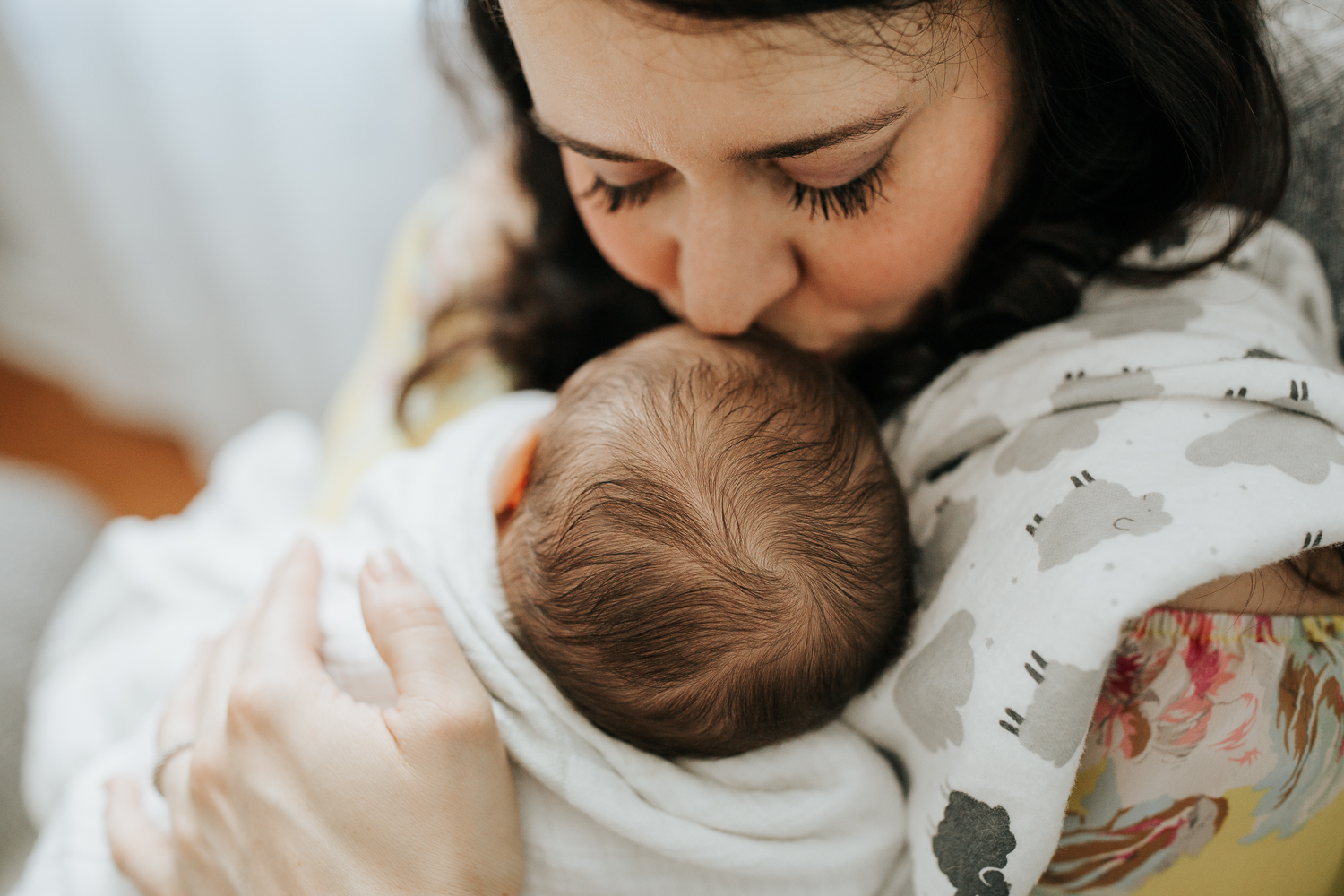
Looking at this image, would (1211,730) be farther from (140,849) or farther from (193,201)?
(193,201)

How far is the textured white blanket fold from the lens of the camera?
55cm

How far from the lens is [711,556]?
687 mm

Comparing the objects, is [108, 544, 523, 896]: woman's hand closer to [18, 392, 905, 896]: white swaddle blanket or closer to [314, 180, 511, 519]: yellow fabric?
[18, 392, 905, 896]: white swaddle blanket

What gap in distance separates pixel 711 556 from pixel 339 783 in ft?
1.26

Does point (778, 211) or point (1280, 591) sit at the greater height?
point (778, 211)

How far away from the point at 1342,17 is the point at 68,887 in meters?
1.53

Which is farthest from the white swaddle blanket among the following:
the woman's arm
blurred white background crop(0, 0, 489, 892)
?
blurred white background crop(0, 0, 489, 892)

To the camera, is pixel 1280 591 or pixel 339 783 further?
pixel 339 783

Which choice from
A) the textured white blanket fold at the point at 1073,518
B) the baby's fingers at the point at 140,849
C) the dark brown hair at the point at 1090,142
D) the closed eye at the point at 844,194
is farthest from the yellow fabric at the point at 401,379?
the textured white blanket fold at the point at 1073,518

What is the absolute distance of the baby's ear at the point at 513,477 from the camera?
2.68ft

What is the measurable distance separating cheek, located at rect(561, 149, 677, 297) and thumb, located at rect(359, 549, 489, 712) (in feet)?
1.33

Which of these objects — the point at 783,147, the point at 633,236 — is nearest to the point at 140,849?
the point at 633,236

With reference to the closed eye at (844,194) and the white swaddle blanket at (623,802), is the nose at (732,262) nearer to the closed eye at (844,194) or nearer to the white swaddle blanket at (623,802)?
the closed eye at (844,194)

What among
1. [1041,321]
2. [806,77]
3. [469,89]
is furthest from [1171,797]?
[469,89]
